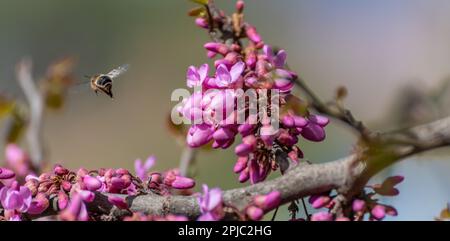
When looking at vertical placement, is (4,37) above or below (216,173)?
above

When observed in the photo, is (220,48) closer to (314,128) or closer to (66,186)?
(314,128)

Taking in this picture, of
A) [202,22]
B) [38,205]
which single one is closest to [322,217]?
[38,205]

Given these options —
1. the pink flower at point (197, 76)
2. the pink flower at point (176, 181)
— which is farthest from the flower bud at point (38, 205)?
the pink flower at point (197, 76)

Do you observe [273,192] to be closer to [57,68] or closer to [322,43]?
[57,68]

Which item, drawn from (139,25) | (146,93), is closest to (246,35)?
(146,93)

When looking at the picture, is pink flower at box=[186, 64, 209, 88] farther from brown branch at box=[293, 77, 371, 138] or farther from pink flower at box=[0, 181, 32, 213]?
pink flower at box=[0, 181, 32, 213]

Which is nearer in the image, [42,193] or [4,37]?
[42,193]
